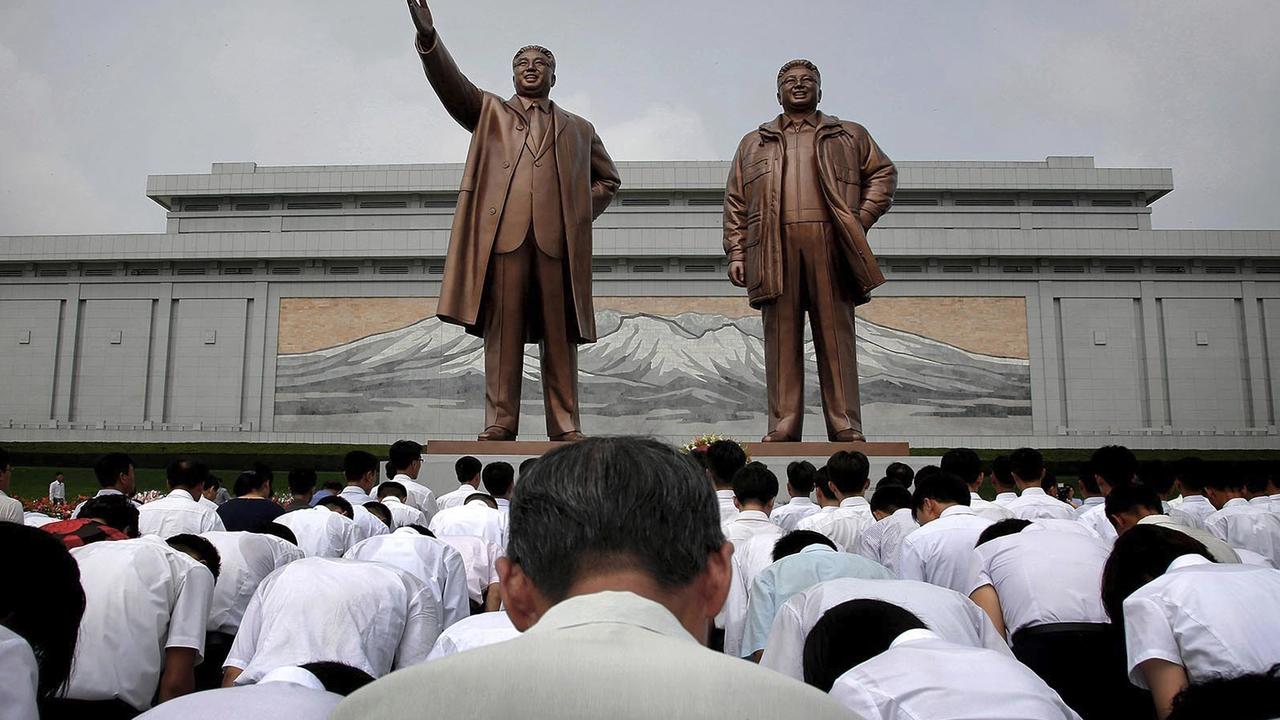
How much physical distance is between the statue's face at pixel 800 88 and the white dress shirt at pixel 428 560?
529 cm

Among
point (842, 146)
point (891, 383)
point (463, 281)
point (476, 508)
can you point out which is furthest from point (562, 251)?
point (891, 383)

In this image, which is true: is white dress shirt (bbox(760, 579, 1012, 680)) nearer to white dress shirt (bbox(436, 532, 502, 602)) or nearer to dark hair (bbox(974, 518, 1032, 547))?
dark hair (bbox(974, 518, 1032, 547))

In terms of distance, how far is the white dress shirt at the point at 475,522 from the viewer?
15.6 ft

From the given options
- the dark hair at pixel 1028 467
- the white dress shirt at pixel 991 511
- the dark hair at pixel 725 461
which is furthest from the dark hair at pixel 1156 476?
the dark hair at pixel 725 461

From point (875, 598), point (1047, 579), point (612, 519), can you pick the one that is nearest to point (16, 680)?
point (612, 519)

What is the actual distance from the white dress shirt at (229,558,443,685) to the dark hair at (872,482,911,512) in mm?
2424

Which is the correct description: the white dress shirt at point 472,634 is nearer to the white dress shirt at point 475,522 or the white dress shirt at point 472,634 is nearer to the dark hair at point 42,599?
the dark hair at point 42,599

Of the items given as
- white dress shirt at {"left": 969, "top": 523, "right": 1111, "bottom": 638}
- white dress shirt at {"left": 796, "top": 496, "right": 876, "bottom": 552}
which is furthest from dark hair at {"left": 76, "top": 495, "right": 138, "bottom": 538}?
white dress shirt at {"left": 969, "top": 523, "right": 1111, "bottom": 638}

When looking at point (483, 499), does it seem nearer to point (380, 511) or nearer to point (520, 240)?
point (380, 511)

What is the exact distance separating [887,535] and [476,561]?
5.95 feet

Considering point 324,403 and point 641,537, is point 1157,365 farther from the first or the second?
point 641,537

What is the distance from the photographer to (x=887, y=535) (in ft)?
14.3

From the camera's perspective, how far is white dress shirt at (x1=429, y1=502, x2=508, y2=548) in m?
4.75

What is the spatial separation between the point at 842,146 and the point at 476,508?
14.6 feet
